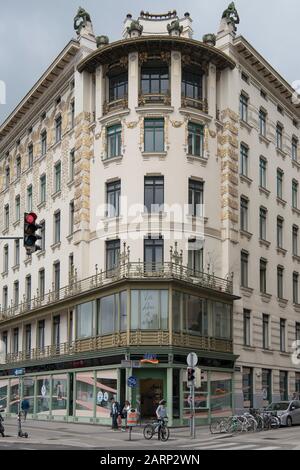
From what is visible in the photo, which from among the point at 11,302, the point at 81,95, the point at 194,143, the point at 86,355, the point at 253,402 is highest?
the point at 81,95

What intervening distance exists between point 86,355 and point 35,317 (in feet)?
29.4

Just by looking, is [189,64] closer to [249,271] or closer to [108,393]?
[249,271]

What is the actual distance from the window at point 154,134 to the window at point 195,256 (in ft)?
18.9

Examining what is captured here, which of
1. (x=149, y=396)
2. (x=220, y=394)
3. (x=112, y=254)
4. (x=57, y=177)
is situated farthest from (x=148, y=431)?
(x=57, y=177)

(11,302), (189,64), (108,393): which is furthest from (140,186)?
(11,302)

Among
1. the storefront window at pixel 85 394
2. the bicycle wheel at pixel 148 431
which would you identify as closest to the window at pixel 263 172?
the storefront window at pixel 85 394

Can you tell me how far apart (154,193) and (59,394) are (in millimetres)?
13487

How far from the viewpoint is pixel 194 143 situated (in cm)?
4097

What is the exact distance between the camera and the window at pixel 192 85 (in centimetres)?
4131

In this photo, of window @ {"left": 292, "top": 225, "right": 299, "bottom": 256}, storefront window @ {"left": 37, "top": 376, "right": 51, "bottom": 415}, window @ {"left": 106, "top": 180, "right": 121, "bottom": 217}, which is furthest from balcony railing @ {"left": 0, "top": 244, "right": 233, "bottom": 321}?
window @ {"left": 292, "top": 225, "right": 299, "bottom": 256}

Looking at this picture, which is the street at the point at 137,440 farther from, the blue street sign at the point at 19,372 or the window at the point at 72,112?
the window at the point at 72,112

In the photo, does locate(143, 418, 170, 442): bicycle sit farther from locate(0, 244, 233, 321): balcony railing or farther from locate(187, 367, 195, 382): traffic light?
locate(0, 244, 233, 321): balcony railing

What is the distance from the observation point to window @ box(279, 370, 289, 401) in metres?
46.0

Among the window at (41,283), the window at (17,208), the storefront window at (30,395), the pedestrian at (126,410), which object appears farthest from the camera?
the window at (17,208)
